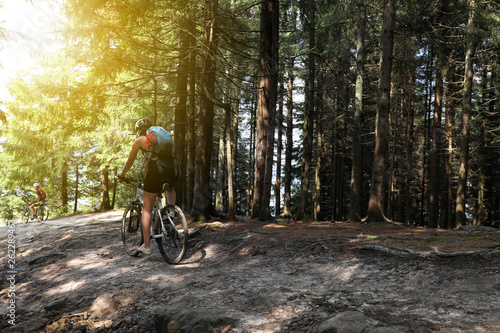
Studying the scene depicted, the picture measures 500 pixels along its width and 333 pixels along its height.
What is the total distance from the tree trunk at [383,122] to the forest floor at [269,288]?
3.99m

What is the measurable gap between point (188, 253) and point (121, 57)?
6.70 meters

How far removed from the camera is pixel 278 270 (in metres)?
4.59

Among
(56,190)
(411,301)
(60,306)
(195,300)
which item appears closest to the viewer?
(411,301)

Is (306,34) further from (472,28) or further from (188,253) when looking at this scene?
(188,253)

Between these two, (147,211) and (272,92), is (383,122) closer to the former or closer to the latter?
(272,92)

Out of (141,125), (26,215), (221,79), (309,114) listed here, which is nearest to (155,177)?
(141,125)

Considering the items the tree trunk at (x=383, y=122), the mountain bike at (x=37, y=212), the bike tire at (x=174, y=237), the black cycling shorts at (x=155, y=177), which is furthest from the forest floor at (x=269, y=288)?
the mountain bike at (x=37, y=212)

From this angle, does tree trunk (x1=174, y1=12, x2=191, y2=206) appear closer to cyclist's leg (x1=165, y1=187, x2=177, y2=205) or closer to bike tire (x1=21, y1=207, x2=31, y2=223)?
cyclist's leg (x1=165, y1=187, x2=177, y2=205)

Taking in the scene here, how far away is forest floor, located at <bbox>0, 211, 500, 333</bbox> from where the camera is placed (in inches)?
108

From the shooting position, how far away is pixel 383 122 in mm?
9586

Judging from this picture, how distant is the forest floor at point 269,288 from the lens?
2732 millimetres

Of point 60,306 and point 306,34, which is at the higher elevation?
point 306,34

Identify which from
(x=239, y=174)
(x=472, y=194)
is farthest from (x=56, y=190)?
(x=472, y=194)

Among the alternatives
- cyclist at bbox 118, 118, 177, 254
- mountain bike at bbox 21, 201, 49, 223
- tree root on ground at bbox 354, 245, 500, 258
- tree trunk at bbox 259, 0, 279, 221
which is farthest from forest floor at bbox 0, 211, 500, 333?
mountain bike at bbox 21, 201, 49, 223
